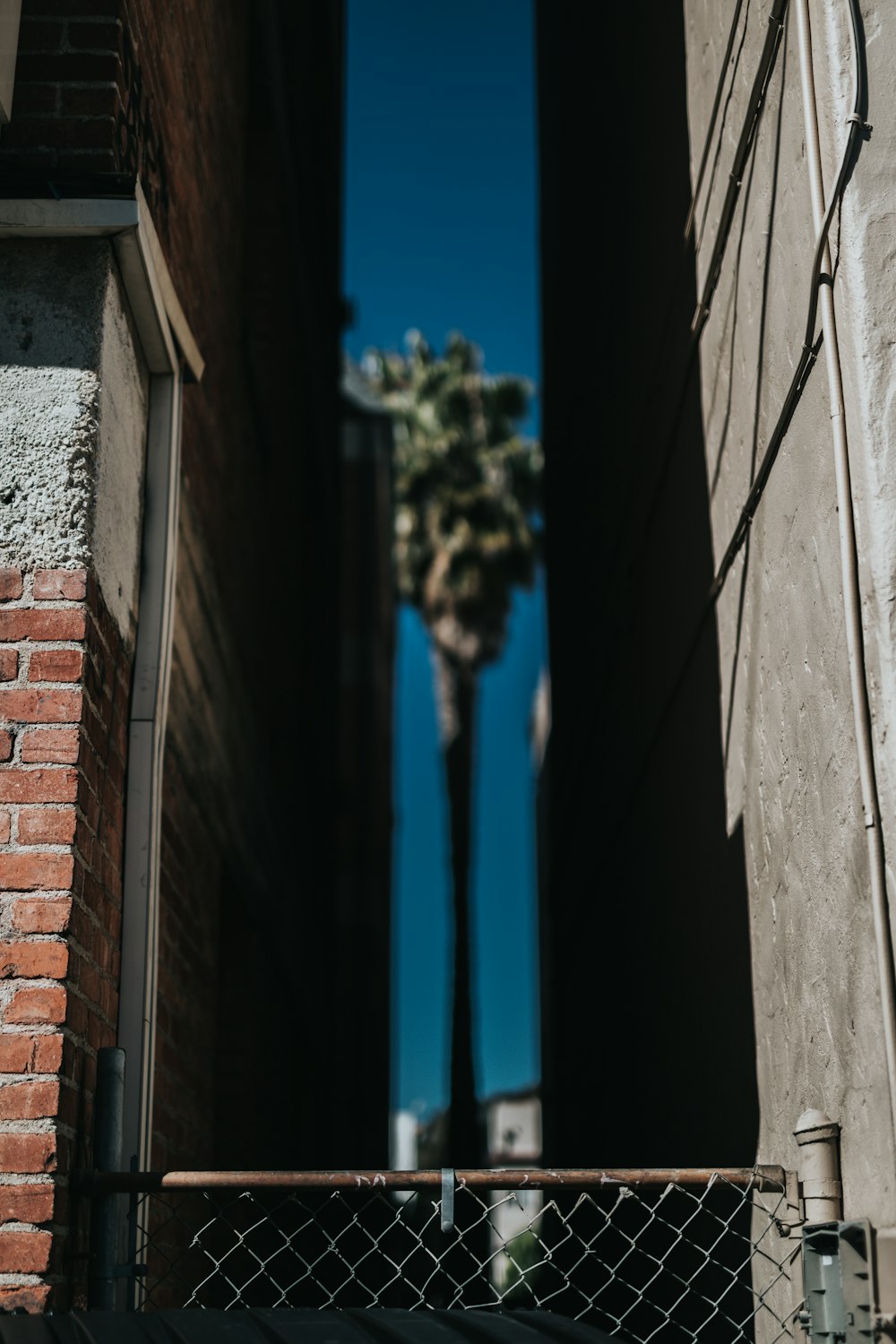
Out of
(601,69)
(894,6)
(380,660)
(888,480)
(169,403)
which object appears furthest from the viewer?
(380,660)

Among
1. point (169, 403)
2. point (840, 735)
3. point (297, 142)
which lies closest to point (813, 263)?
point (840, 735)

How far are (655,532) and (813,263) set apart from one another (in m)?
3.11

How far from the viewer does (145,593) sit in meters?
3.65

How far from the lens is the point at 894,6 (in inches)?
118

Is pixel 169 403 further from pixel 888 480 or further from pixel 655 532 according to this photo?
pixel 655 532

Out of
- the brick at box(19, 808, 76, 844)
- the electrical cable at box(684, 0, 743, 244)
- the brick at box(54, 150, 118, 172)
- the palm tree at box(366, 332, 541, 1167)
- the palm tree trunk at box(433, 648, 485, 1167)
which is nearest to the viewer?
the brick at box(19, 808, 76, 844)

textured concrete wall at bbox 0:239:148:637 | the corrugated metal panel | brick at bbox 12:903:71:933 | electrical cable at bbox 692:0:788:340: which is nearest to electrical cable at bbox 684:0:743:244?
electrical cable at bbox 692:0:788:340

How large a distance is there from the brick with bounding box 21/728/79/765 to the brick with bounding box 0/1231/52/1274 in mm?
864

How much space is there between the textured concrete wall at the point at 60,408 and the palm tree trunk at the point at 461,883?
370 inches

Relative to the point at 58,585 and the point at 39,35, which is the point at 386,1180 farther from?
the point at 39,35

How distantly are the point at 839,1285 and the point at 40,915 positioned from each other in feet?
5.24

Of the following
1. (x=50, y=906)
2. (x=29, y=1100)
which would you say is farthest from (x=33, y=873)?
(x=29, y=1100)

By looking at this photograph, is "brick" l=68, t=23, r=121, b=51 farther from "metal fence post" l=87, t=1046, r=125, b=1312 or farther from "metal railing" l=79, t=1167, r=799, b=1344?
"metal railing" l=79, t=1167, r=799, b=1344

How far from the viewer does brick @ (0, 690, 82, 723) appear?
9.62ft
